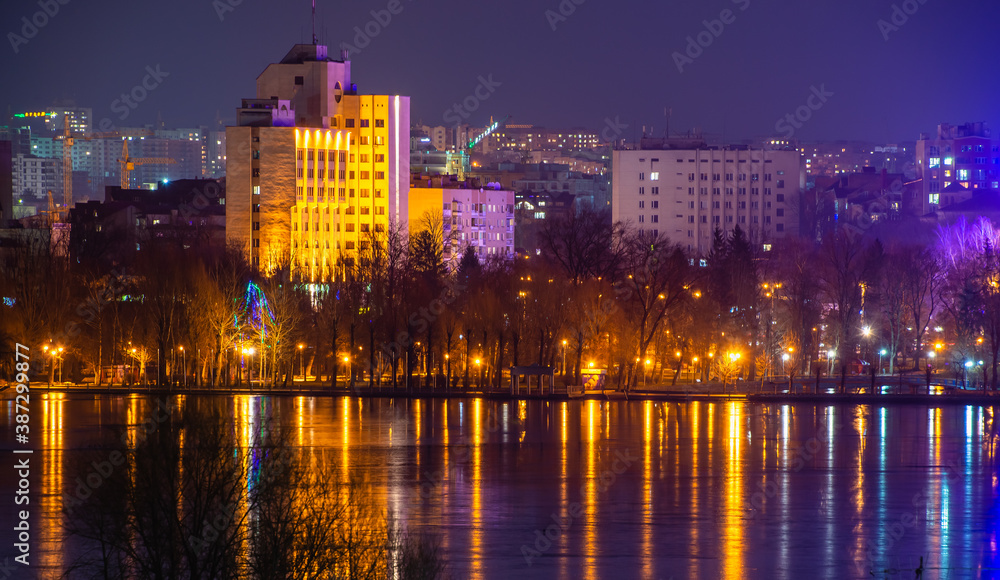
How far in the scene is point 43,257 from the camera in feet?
174

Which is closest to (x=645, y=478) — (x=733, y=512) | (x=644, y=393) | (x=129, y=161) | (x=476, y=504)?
(x=733, y=512)

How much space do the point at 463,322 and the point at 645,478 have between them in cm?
2198

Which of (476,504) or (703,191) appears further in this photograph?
(703,191)

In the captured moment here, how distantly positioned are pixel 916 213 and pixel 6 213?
282ft

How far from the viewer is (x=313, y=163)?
8681cm

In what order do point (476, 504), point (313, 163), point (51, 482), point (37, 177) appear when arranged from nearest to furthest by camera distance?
point (476, 504) < point (51, 482) < point (313, 163) < point (37, 177)

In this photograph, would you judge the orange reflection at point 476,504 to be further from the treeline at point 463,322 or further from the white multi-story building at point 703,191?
the white multi-story building at point 703,191

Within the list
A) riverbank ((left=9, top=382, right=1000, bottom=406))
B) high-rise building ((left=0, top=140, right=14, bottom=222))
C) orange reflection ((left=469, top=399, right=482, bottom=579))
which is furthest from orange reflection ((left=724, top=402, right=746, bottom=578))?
high-rise building ((left=0, top=140, right=14, bottom=222))

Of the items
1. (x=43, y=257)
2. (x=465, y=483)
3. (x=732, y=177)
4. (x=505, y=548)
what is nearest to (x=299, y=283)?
(x=43, y=257)

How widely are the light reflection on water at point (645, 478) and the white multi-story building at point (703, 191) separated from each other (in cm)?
7400

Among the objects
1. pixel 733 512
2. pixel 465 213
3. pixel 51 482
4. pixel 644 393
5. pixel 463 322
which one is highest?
pixel 465 213

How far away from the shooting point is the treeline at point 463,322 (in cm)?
4706

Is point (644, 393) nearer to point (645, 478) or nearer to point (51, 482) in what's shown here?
point (645, 478)

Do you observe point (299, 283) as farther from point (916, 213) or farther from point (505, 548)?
point (916, 213)
